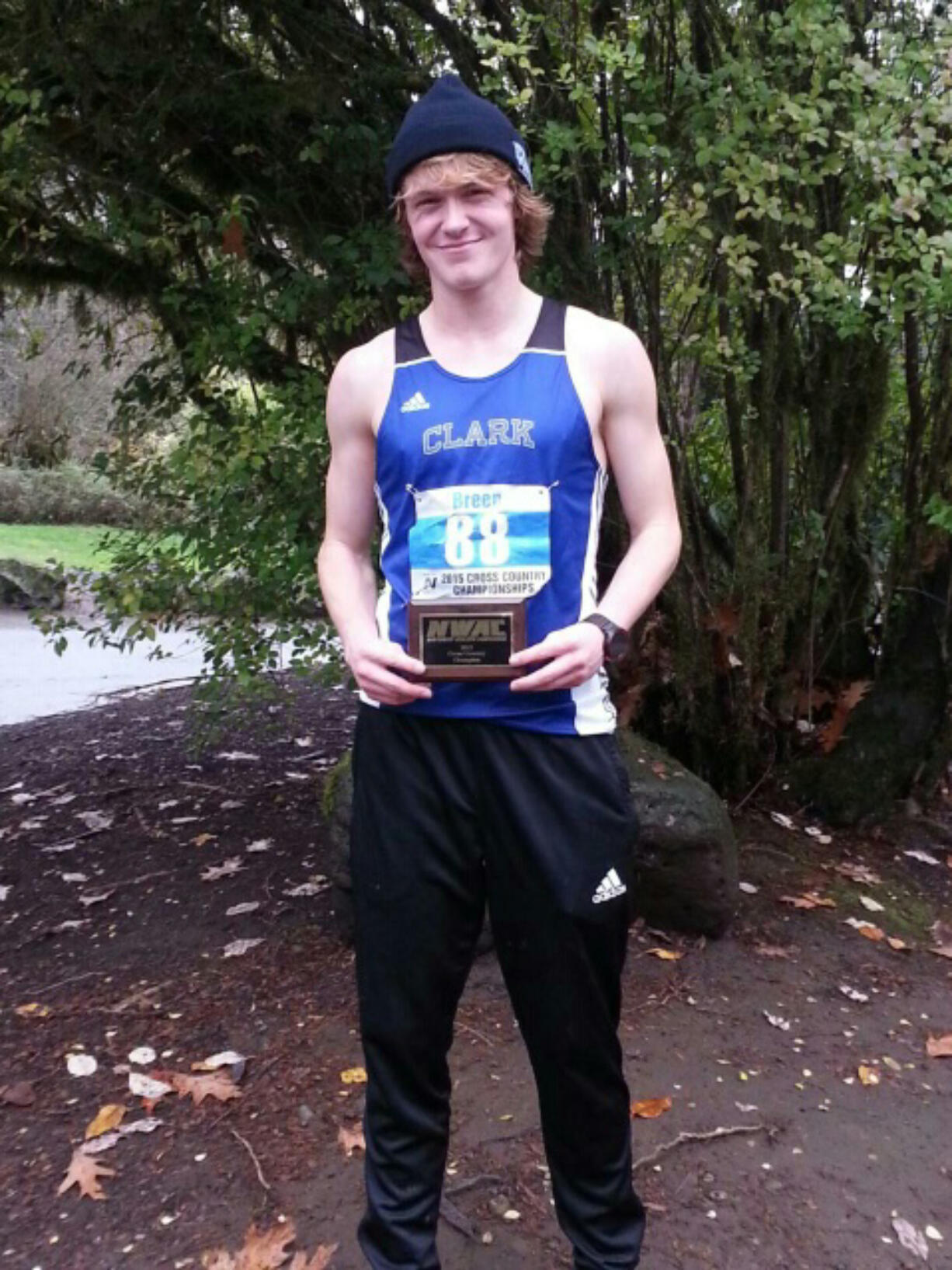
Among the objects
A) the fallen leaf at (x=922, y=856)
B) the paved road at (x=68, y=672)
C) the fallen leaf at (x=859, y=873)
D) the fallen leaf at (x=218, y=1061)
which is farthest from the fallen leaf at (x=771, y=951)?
the paved road at (x=68, y=672)

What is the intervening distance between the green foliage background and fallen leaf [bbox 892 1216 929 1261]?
2485mm

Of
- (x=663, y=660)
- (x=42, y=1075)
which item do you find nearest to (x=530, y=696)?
(x=42, y=1075)

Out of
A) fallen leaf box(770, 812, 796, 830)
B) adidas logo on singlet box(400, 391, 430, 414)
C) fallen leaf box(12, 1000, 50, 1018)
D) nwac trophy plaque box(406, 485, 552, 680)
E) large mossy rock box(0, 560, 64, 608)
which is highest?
adidas logo on singlet box(400, 391, 430, 414)

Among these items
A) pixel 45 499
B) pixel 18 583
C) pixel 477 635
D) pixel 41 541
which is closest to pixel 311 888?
pixel 477 635

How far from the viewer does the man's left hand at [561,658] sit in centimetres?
205

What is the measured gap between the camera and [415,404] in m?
2.20

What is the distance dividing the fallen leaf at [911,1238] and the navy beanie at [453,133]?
8.25 ft

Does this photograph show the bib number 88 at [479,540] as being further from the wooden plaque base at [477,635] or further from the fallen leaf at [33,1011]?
the fallen leaf at [33,1011]

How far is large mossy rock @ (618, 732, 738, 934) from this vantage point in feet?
14.3

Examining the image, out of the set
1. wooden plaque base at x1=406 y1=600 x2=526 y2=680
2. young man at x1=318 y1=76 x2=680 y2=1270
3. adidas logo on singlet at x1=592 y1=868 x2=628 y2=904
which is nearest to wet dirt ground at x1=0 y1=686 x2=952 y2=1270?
young man at x1=318 y1=76 x2=680 y2=1270

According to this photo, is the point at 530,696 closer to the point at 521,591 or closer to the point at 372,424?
the point at 521,591

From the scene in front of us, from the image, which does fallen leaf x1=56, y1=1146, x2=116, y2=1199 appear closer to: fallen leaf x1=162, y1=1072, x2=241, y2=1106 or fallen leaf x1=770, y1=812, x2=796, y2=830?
fallen leaf x1=162, y1=1072, x2=241, y2=1106

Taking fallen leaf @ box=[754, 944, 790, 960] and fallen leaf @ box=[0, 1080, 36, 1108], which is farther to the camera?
fallen leaf @ box=[754, 944, 790, 960]

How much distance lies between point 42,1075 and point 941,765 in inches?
158
